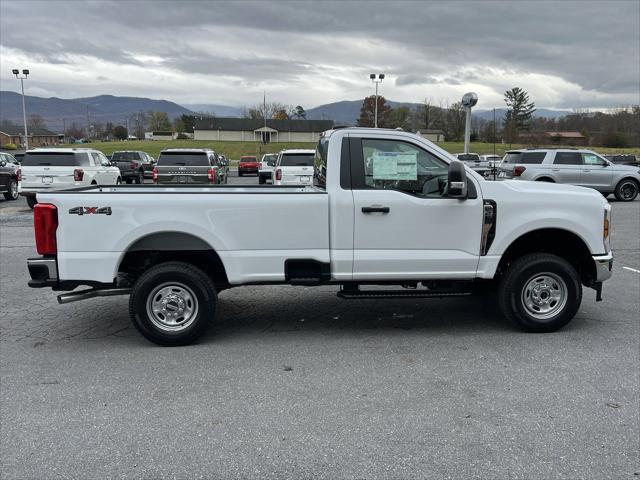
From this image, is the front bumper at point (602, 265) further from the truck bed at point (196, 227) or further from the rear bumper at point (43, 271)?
the rear bumper at point (43, 271)

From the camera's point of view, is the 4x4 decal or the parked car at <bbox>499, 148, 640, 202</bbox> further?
the parked car at <bbox>499, 148, 640, 202</bbox>

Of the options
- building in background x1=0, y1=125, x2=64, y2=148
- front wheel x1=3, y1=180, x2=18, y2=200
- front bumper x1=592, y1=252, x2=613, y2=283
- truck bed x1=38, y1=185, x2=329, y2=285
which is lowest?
front wheel x1=3, y1=180, x2=18, y2=200

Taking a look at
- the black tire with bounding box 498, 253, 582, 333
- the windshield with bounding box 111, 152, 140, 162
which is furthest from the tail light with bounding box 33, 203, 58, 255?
the windshield with bounding box 111, 152, 140, 162

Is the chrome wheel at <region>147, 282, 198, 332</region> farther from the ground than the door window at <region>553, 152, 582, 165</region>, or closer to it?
closer to it

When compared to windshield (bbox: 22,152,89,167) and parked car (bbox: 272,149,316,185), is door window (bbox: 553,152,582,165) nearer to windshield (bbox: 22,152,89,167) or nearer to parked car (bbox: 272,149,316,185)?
parked car (bbox: 272,149,316,185)

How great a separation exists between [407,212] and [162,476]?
320 centimetres

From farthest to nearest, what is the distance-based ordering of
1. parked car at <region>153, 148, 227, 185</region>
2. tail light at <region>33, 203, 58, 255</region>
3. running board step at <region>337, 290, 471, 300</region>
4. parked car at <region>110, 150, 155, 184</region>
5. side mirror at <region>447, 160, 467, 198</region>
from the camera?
parked car at <region>110, 150, 155, 184</region> → parked car at <region>153, 148, 227, 185</region> → running board step at <region>337, 290, 471, 300</region> → side mirror at <region>447, 160, 467, 198</region> → tail light at <region>33, 203, 58, 255</region>

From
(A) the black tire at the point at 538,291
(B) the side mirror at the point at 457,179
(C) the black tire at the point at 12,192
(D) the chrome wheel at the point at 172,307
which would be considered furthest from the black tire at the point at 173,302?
(C) the black tire at the point at 12,192

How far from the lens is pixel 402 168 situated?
539 cm

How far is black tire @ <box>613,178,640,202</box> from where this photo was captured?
19.9m

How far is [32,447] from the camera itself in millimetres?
3418

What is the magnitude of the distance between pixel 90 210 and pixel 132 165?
26.8 meters

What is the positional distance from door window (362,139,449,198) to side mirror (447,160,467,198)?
0.21 m

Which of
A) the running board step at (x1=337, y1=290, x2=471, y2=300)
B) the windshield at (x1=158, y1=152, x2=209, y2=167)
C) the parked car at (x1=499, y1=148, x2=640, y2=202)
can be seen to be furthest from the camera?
the parked car at (x1=499, y1=148, x2=640, y2=202)
